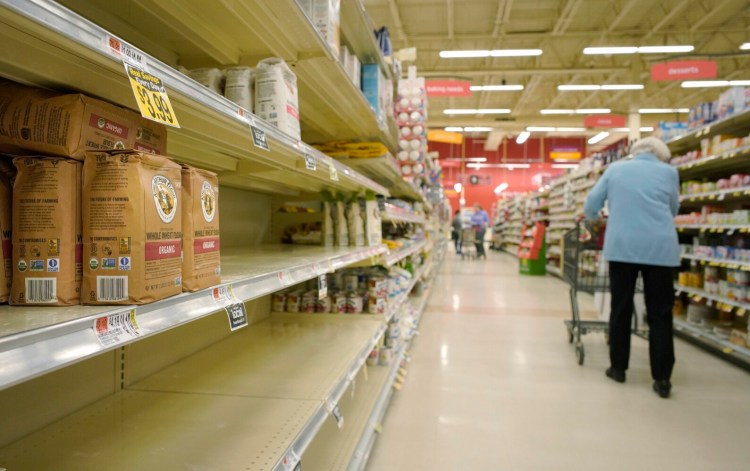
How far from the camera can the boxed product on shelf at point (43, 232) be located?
667mm

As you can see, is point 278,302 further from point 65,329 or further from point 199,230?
point 65,329

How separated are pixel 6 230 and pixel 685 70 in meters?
9.59

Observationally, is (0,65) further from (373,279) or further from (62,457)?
(373,279)

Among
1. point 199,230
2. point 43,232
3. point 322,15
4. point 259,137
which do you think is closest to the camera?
point 43,232

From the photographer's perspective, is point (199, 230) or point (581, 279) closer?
point (199, 230)

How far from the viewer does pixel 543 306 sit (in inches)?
226

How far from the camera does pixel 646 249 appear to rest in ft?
8.90

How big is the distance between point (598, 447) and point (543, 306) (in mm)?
3822

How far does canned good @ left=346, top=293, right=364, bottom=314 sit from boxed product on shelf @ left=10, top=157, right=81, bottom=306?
189cm

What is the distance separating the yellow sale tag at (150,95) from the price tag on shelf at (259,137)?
307 mm

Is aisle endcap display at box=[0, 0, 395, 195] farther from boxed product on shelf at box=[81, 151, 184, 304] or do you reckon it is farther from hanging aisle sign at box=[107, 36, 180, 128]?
boxed product on shelf at box=[81, 151, 184, 304]

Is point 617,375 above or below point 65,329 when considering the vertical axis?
below

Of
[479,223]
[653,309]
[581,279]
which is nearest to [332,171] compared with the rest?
[653,309]

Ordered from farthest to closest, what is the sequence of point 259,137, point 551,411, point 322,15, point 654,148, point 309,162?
1. point 654,148
2. point 551,411
3. point 322,15
4. point 309,162
5. point 259,137
